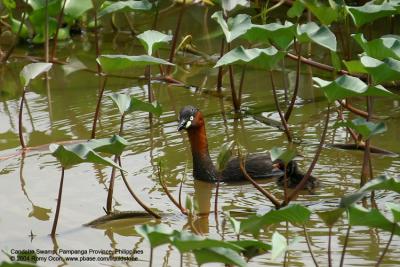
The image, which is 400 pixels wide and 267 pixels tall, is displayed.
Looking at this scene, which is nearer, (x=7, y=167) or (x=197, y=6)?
(x=7, y=167)

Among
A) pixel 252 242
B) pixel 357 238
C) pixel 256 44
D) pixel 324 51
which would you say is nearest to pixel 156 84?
pixel 256 44

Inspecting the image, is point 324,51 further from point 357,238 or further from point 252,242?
point 252,242

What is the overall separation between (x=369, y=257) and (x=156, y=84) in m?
4.29

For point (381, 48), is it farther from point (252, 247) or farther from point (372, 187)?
point (252, 247)

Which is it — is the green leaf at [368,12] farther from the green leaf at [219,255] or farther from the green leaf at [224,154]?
the green leaf at [219,255]

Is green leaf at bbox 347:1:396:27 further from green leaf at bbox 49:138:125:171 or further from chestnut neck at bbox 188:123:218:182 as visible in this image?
green leaf at bbox 49:138:125:171

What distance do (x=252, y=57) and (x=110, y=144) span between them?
0.97m

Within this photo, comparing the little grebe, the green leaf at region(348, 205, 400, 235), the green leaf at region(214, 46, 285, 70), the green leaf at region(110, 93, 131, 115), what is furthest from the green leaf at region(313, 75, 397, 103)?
the little grebe

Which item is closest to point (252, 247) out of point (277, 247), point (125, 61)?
point (277, 247)

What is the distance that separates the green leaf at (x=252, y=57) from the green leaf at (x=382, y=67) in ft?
2.27

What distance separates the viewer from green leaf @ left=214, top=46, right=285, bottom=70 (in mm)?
5625

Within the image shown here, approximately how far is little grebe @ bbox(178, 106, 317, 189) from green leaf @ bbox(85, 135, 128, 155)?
1.56m

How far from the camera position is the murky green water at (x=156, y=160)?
18.3 feet

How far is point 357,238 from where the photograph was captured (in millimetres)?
5348
